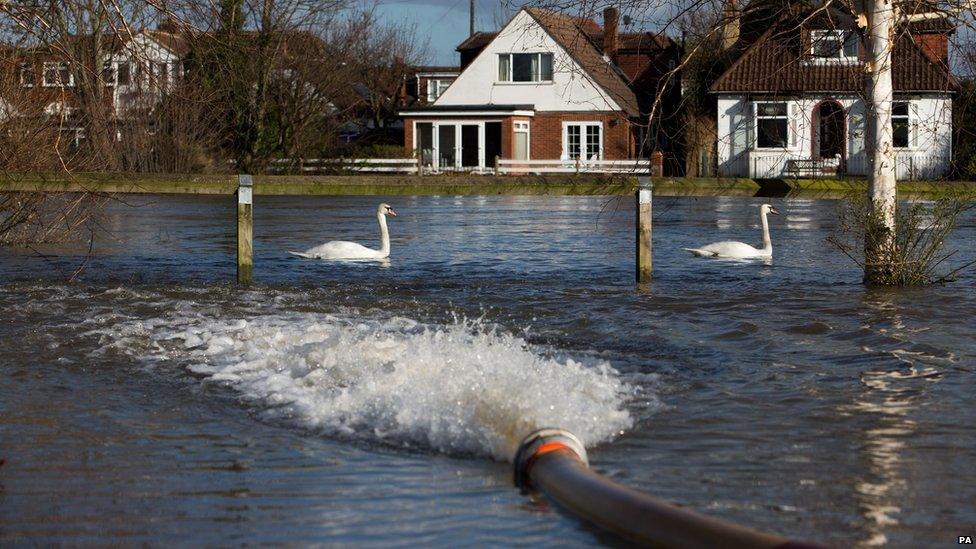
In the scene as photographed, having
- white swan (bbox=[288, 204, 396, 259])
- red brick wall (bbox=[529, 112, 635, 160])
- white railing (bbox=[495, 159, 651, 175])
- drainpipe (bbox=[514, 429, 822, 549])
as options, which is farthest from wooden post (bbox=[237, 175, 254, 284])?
red brick wall (bbox=[529, 112, 635, 160])

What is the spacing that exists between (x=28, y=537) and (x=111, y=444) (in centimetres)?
167

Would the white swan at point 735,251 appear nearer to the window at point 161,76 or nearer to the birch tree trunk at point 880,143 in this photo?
the birch tree trunk at point 880,143

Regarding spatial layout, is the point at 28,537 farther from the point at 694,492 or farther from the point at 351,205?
the point at 351,205

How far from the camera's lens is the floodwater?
522cm

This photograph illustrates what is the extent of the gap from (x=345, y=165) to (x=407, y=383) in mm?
45461

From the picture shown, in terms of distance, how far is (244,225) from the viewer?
1427cm

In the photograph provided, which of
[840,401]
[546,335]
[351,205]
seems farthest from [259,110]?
[840,401]

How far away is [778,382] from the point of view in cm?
834

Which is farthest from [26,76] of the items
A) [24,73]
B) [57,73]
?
[57,73]

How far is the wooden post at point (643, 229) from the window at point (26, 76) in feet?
23.1

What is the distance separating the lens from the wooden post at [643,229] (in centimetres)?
1402

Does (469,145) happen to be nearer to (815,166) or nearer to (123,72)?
(815,166)

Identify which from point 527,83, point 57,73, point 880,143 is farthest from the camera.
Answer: point 527,83

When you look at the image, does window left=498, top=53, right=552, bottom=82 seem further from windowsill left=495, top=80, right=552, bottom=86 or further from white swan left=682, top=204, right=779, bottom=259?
white swan left=682, top=204, right=779, bottom=259
